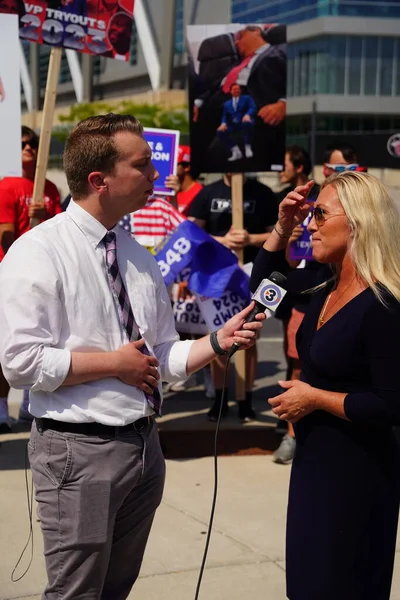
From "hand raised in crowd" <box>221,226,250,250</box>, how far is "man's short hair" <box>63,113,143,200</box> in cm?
433

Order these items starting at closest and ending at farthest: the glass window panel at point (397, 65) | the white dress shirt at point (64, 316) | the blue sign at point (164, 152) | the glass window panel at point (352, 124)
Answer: the white dress shirt at point (64, 316) < the blue sign at point (164, 152) < the glass window panel at point (397, 65) < the glass window panel at point (352, 124)

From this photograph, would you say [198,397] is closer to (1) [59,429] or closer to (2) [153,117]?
(1) [59,429]

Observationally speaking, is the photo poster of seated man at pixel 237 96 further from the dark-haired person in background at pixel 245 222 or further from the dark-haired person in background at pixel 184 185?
the dark-haired person in background at pixel 184 185

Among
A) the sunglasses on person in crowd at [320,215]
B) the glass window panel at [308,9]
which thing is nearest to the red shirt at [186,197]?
the sunglasses on person in crowd at [320,215]

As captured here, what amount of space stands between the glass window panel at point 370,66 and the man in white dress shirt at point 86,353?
54.0 meters

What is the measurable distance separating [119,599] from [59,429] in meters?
0.70

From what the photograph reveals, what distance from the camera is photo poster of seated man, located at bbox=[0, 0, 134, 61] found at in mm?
7188

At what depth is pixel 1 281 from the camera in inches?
119

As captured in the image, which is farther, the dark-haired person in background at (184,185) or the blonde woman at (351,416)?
the dark-haired person in background at (184,185)

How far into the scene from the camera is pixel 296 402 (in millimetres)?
3396

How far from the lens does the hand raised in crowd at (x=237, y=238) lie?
294 inches

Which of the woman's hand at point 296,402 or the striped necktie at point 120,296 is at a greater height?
the striped necktie at point 120,296

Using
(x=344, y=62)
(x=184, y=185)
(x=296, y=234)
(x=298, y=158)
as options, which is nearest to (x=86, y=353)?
(x=296, y=234)

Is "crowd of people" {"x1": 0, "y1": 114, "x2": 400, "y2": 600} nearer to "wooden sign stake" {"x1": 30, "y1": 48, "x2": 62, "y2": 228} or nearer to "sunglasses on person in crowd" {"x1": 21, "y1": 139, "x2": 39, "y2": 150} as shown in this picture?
"wooden sign stake" {"x1": 30, "y1": 48, "x2": 62, "y2": 228}
